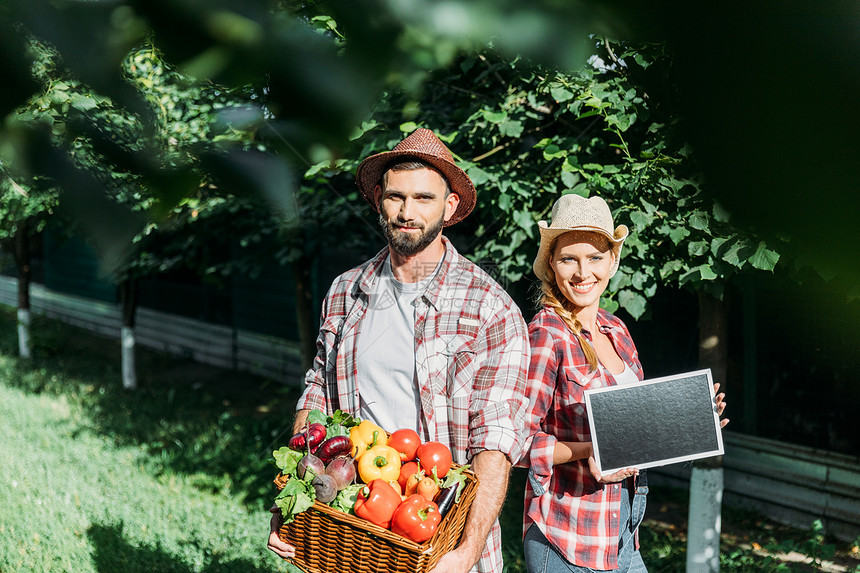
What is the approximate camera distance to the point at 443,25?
16.7 inches

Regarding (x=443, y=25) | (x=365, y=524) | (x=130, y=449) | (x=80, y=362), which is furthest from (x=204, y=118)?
(x=80, y=362)

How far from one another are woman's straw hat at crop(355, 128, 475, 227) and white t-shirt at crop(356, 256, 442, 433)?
271 millimetres

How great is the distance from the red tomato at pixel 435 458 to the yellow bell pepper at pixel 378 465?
0.07 metres

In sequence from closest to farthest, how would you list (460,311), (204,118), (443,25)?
(443,25)
(204,118)
(460,311)

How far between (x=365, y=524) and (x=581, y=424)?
741 mm

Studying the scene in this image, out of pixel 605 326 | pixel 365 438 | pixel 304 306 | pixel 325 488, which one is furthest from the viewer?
pixel 304 306

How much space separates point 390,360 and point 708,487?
7.95 ft

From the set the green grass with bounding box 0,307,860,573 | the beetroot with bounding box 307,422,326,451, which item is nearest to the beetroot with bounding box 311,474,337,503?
the beetroot with bounding box 307,422,326,451

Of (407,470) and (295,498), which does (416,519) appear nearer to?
(407,470)

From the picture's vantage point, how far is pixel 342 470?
6.39ft

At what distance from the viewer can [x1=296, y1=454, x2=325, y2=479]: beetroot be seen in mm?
1968

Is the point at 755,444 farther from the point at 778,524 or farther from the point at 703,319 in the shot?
the point at 703,319

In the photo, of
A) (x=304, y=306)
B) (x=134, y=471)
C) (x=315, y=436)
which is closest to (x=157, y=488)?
(x=134, y=471)

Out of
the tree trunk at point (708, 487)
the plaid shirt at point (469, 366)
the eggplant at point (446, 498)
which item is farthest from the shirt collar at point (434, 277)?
the tree trunk at point (708, 487)
